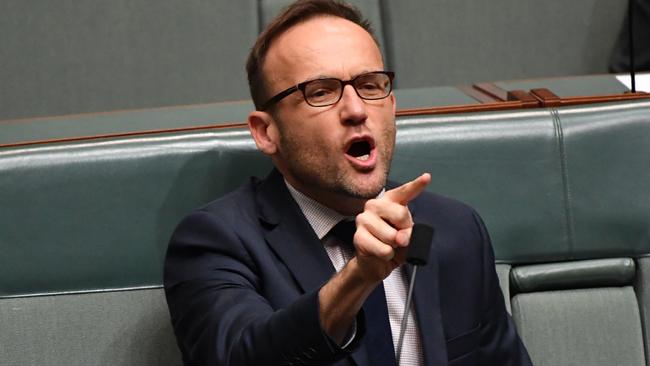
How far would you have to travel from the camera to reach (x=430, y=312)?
2.76 feet

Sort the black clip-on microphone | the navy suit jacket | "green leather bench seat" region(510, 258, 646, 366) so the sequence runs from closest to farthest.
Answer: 1. the black clip-on microphone
2. the navy suit jacket
3. "green leather bench seat" region(510, 258, 646, 366)

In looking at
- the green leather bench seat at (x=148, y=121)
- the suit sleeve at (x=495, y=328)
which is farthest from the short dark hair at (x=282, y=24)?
the suit sleeve at (x=495, y=328)

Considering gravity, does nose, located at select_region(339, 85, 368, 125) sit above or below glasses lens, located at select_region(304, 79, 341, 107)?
below

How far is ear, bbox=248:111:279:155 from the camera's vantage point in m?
0.88

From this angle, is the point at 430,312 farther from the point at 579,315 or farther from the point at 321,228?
the point at 579,315

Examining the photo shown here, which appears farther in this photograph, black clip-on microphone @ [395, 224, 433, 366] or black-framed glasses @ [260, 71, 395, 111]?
black-framed glasses @ [260, 71, 395, 111]

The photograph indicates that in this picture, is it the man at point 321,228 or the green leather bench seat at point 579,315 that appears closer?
the man at point 321,228

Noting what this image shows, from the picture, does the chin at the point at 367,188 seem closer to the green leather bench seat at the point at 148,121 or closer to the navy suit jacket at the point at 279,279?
the navy suit jacket at the point at 279,279

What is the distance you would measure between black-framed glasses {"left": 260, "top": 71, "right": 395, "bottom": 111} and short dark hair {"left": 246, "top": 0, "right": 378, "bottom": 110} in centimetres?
5

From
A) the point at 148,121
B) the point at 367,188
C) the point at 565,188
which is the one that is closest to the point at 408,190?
the point at 367,188

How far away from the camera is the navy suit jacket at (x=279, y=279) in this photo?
2.49ft

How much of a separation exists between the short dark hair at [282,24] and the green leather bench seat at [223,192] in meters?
0.09

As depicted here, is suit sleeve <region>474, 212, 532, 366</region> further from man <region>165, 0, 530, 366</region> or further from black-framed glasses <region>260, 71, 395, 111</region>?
black-framed glasses <region>260, 71, 395, 111</region>

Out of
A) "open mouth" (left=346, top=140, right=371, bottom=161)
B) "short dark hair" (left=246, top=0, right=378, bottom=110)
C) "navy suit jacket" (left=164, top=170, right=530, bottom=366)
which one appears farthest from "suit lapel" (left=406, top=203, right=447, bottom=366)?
"short dark hair" (left=246, top=0, right=378, bottom=110)
